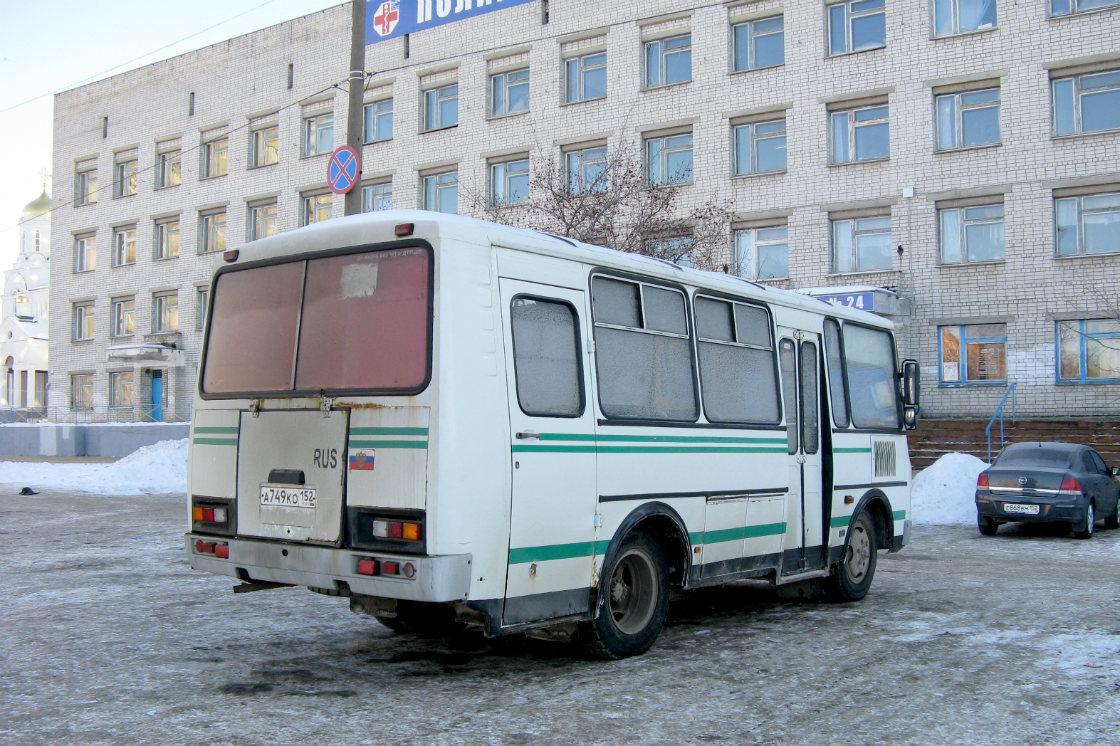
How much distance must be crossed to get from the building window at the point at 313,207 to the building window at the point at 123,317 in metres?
10.9

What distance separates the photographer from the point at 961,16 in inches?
1117

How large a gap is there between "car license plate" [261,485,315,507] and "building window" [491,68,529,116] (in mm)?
29950

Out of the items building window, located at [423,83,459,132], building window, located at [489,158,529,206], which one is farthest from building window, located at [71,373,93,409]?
building window, located at [489,158,529,206]

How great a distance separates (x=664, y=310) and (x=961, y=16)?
24.9 meters

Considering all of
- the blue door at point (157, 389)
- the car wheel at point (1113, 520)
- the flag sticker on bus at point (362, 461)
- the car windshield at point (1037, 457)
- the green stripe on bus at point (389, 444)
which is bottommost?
the car wheel at point (1113, 520)

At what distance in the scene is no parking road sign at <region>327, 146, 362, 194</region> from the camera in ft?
41.4

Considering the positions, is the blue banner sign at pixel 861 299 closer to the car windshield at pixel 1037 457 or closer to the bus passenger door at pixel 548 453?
the car windshield at pixel 1037 457

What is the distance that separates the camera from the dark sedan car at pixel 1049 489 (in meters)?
15.6

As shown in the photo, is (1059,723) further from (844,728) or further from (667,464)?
(667,464)

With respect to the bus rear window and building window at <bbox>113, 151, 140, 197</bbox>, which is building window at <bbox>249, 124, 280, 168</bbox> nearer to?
building window at <bbox>113, 151, 140, 197</bbox>

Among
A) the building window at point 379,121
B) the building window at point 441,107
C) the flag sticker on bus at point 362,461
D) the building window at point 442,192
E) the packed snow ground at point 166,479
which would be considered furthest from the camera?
the building window at point 379,121

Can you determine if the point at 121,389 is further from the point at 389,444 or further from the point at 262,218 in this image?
the point at 389,444

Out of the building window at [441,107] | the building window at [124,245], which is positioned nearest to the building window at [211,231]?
the building window at [124,245]

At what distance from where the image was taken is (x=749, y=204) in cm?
3073
